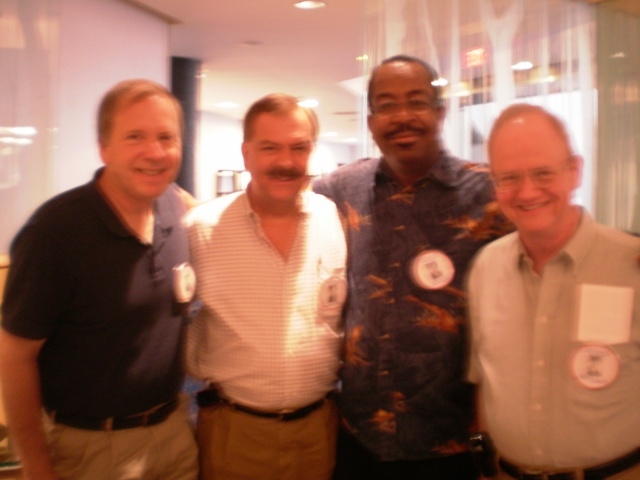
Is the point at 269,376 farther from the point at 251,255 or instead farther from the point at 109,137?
the point at 109,137

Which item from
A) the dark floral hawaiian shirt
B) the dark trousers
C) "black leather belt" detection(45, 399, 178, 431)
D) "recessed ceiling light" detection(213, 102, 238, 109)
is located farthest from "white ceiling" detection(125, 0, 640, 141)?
"black leather belt" detection(45, 399, 178, 431)

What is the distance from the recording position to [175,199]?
203 cm

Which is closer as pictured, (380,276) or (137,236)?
(137,236)

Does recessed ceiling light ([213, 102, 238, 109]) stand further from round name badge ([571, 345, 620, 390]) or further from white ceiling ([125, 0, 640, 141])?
round name badge ([571, 345, 620, 390])

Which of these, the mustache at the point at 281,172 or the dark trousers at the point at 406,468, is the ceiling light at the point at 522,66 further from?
the dark trousers at the point at 406,468

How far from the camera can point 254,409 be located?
1.94 metres

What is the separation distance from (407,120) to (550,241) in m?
0.67

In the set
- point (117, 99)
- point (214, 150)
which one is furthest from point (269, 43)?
point (214, 150)

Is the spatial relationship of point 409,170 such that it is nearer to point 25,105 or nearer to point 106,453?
point 106,453

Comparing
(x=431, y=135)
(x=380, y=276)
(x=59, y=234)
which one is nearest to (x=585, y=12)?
(x=431, y=135)

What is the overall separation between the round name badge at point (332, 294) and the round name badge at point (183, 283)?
43cm

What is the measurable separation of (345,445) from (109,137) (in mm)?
1255

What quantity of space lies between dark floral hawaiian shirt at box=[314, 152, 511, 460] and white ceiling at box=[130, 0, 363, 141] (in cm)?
246

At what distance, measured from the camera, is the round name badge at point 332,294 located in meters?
2.00
